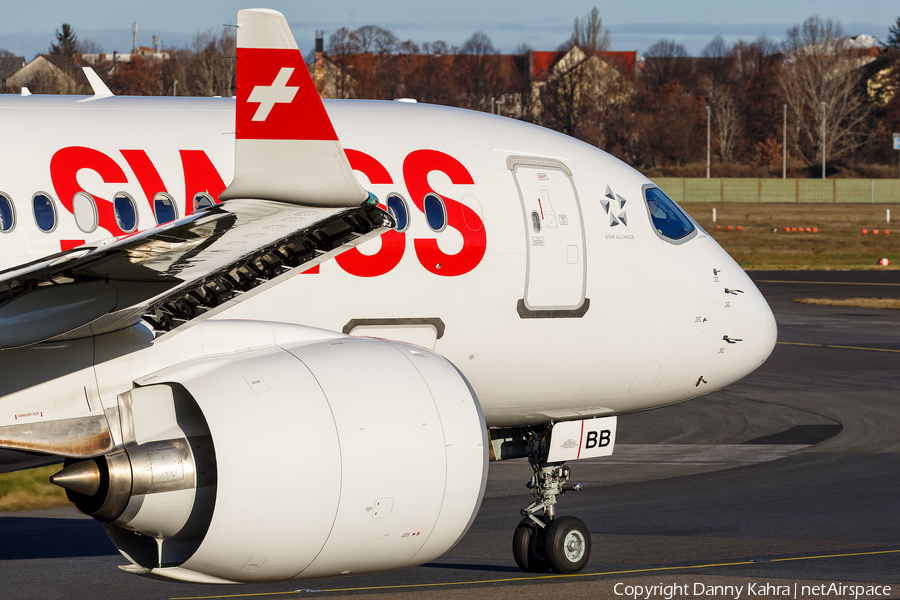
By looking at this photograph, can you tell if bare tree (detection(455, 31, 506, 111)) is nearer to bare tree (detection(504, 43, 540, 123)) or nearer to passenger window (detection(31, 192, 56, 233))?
bare tree (detection(504, 43, 540, 123))

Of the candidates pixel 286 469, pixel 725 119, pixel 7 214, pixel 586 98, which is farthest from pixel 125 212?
pixel 725 119

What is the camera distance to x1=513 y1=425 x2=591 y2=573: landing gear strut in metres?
11.1

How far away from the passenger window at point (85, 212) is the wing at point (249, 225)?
1755 millimetres

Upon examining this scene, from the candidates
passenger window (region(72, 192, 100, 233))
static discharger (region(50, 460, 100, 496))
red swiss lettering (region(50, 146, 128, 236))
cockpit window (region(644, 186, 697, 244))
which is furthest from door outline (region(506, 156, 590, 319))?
static discharger (region(50, 460, 100, 496))

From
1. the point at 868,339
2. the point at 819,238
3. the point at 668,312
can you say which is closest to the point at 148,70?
the point at 819,238

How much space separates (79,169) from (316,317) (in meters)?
2.26

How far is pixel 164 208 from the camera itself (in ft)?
30.0

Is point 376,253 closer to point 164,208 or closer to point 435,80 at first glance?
point 164,208

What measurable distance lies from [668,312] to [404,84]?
4238 inches

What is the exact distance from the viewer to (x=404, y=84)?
381 ft

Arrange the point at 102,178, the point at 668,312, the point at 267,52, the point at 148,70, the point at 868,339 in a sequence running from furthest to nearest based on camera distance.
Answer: the point at 148,70 < the point at 868,339 < the point at 668,312 < the point at 102,178 < the point at 267,52

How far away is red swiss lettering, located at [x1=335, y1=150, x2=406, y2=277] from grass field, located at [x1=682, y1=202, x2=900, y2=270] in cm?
4452

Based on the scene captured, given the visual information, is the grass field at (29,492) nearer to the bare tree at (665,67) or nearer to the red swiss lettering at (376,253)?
the red swiss lettering at (376,253)

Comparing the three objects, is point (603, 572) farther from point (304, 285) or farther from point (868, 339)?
point (868, 339)
